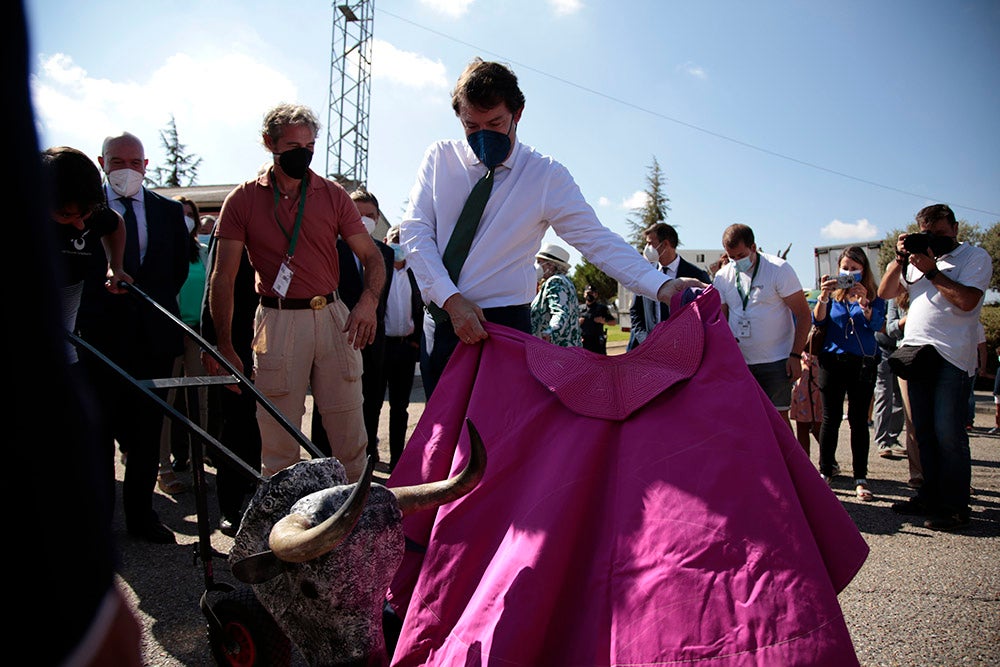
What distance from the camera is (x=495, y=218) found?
286 centimetres

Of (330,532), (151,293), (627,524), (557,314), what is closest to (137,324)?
(151,293)

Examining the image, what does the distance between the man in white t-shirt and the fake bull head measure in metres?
3.86

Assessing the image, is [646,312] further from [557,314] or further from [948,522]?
[948,522]

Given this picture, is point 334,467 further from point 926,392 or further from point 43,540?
point 926,392

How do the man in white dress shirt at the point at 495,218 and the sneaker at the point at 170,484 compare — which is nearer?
the man in white dress shirt at the point at 495,218

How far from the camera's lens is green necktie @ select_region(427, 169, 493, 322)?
2.85 meters

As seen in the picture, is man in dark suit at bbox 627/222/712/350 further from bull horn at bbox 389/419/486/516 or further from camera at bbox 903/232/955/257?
bull horn at bbox 389/419/486/516

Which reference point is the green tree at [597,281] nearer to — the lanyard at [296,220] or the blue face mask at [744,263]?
the blue face mask at [744,263]

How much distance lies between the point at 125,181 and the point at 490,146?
9.62 feet

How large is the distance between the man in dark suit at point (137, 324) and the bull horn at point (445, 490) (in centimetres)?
247

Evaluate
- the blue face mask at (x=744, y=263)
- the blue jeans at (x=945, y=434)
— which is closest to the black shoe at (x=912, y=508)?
the blue jeans at (x=945, y=434)

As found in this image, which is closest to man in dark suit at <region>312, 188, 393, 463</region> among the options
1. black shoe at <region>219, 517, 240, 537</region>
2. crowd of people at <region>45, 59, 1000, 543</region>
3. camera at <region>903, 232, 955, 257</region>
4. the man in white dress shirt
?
crowd of people at <region>45, 59, 1000, 543</region>

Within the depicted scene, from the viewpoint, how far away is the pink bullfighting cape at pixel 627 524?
1688 millimetres

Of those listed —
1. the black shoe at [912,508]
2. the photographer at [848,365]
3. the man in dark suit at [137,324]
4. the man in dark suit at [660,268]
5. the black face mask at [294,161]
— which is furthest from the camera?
the man in dark suit at [660,268]
